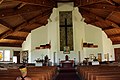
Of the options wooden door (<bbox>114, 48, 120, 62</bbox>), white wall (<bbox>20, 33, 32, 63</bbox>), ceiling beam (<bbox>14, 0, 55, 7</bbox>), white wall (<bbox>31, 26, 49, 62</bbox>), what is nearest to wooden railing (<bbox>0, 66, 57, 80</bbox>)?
ceiling beam (<bbox>14, 0, 55, 7</bbox>)

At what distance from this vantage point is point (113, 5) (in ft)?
49.2

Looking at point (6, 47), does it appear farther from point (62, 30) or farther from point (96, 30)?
point (96, 30)

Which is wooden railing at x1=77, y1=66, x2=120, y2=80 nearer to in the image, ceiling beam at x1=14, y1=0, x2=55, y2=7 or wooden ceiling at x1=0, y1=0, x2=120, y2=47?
wooden ceiling at x1=0, y1=0, x2=120, y2=47

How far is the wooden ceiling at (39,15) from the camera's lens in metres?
14.8

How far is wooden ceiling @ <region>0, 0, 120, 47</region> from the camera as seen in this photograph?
48.6ft

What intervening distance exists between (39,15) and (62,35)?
2937mm

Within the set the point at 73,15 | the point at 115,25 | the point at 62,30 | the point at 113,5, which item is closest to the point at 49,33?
the point at 62,30

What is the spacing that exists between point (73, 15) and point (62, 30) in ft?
5.93

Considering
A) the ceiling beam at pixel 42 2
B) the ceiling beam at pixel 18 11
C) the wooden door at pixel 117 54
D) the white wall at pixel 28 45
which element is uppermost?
the ceiling beam at pixel 42 2

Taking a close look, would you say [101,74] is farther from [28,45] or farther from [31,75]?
[28,45]

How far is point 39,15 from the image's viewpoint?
19.3 meters

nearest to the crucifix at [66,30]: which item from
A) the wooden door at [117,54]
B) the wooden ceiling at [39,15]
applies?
the wooden ceiling at [39,15]

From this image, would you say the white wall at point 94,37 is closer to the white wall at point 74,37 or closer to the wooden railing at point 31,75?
the white wall at point 74,37

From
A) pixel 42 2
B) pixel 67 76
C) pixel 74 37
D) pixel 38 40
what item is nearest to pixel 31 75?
pixel 67 76
